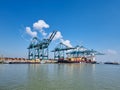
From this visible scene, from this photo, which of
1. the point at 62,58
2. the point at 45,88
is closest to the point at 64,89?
the point at 45,88

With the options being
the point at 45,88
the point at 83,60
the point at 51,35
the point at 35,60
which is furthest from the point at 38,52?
the point at 45,88

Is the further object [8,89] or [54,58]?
[54,58]

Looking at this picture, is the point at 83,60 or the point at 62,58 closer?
→ the point at 62,58

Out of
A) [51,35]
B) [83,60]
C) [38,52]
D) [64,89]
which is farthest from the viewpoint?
[83,60]

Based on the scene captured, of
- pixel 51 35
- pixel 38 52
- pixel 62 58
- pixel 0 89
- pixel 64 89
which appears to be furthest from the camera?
pixel 62 58

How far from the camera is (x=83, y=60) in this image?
153250 millimetres

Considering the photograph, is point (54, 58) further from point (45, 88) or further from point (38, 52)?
point (45, 88)

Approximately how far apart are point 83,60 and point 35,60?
58121 mm

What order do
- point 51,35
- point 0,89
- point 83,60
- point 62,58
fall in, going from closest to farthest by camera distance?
point 0,89 → point 51,35 → point 62,58 → point 83,60

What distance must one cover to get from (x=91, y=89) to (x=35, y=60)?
9288 cm

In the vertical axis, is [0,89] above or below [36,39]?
below

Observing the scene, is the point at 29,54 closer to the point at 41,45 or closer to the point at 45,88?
the point at 41,45

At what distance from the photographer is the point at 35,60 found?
108 meters

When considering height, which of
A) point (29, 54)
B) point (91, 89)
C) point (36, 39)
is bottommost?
point (91, 89)
